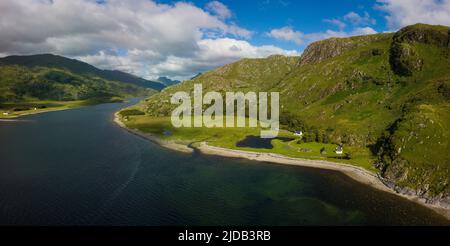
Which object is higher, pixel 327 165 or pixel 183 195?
pixel 327 165

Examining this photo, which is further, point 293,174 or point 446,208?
point 293,174

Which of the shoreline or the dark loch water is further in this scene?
the shoreline

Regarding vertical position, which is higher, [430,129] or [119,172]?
[430,129]

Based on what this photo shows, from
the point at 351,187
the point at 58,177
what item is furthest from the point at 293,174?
the point at 58,177

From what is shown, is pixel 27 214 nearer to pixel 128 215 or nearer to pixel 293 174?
pixel 128 215

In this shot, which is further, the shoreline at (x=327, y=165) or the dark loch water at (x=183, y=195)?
the shoreline at (x=327, y=165)

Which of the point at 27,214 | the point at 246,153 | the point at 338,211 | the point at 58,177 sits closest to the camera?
the point at 27,214

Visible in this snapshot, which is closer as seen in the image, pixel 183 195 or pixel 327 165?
pixel 183 195
